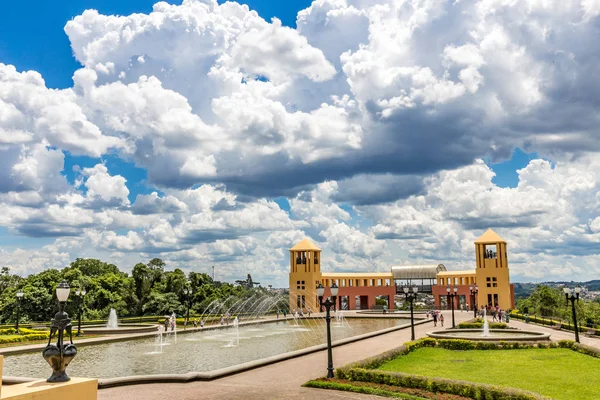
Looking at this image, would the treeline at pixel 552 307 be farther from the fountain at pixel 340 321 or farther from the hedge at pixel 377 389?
the hedge at pixel 377 389

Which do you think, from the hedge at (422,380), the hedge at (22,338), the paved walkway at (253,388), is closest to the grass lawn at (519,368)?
the hedge at (422,380)

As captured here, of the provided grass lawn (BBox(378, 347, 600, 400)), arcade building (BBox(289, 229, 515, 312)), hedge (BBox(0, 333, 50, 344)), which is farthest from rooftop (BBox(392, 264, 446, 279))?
hedge (BBox(0, 333, 50, 344))

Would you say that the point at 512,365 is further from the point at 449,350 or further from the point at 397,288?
the point at 397,288

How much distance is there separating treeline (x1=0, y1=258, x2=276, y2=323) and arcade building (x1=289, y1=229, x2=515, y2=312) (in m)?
8.79

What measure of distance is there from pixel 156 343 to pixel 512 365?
18.4 meters

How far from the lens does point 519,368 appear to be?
1744 cm

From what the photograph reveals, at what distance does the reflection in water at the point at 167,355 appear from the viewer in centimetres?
1825

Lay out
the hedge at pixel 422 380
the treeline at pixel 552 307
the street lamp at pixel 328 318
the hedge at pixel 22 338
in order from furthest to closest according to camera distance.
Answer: the treeline at pixel 552 307
the hedge at pixel 22 338
the street lamp at pixel 328 318
the hedge at pixel 422 380

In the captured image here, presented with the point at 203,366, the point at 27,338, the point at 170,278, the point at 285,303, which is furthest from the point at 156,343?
the point at 285,303

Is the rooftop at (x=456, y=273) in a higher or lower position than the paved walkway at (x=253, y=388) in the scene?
higher

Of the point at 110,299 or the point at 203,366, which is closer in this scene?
the point at 203,366

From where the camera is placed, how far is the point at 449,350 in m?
22.9

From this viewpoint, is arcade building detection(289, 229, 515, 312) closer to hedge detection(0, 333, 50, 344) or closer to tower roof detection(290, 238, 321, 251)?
tower roof detection(290, 238, 321, 251)

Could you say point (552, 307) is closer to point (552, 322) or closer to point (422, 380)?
point (552, 322)
